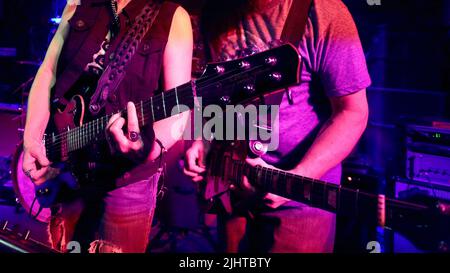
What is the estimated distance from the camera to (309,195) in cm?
117

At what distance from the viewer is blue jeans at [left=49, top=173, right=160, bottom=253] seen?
149 cm

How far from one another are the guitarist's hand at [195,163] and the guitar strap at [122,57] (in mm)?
423

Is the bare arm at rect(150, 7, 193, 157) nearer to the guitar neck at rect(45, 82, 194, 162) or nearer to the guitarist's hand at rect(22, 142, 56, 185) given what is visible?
the guitar neck at rect(45, 82, 194, 162)

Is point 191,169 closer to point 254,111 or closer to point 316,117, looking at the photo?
point 254,111

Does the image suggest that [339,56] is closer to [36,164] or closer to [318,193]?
[318,193]

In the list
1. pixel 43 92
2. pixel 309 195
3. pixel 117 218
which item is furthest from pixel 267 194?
pixel 43 92

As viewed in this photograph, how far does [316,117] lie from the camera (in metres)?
1.36

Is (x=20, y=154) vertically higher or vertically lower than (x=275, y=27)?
lower

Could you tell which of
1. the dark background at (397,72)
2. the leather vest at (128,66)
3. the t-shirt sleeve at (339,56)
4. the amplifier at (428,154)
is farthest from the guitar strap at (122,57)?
the amplifier at (428,154)

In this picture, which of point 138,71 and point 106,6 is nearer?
point 138,71

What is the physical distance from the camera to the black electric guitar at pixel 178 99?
1175 mm

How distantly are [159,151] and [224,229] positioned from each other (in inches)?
16.8

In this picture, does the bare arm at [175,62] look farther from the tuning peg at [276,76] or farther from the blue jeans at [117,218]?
the tuning peg at [276,76]
